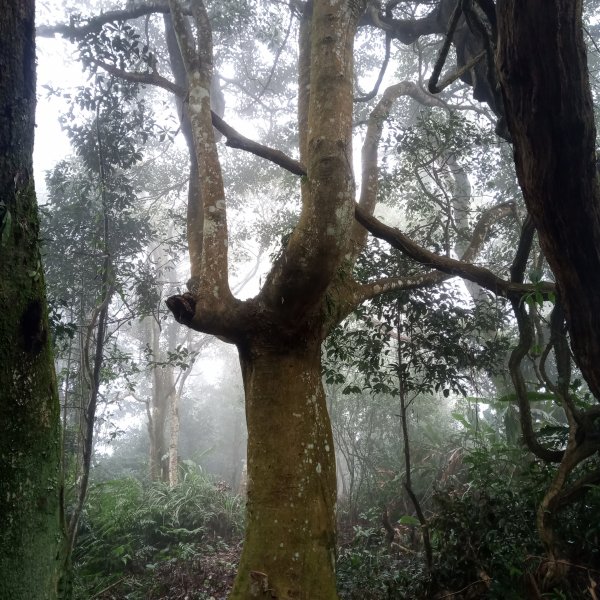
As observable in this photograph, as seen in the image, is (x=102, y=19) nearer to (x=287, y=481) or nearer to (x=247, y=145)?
(x=247, y=145)

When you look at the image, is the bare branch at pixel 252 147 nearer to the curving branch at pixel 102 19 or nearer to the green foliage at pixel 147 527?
the curving branch at pixel 102 19

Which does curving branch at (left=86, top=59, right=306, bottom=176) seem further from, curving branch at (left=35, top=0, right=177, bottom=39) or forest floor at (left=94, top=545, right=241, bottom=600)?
forest floor at (left=94, top=545, right=241, bottom=600)

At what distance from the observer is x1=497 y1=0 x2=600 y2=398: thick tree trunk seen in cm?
206

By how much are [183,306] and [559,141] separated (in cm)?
213

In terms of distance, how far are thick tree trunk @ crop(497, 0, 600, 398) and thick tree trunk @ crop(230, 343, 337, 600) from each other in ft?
5.15

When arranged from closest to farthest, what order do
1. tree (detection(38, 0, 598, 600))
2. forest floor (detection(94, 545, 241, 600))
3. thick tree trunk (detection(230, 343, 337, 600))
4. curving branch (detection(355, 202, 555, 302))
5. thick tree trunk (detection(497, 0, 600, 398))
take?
thick tree trunk (detection(497, 0, 600, 398))
tree (detection(38, 0, 598, 600))
thick tree trunk (detection(230, 343, 337, 600))
curving branch (detection(355, 202, 555, 302))
forest floor (detection(94, 545, 241, 600))

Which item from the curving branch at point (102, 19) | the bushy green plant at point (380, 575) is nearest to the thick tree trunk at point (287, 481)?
the bushy green plant at point (380, 575)

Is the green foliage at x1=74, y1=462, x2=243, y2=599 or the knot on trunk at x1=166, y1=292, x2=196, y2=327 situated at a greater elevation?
the knot on trunk at x1=166, y1=292, x2=196, y2=327

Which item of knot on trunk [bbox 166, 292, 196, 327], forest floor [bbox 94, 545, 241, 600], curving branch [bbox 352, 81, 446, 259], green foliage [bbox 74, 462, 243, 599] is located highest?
curving branch [bbox 352, 81, 446, 259]

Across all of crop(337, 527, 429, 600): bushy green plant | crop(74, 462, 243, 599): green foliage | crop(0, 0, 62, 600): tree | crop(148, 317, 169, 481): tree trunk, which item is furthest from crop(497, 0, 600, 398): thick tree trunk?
crop(148, 317, 169, 481): tree trunk

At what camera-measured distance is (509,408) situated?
22.7 feet

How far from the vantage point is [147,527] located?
8.27 m

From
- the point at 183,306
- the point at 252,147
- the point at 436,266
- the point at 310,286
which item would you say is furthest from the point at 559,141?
the point at 252,147

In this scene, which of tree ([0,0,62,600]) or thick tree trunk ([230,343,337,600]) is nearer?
tree ([0,0,62,600])
